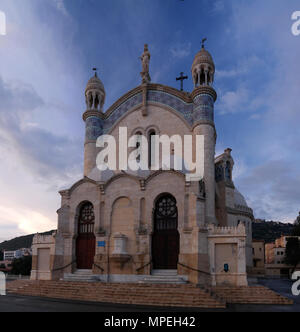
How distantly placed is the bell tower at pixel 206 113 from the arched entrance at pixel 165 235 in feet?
8.51

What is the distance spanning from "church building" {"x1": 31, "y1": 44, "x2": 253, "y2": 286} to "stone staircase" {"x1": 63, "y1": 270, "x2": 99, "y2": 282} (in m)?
0.09

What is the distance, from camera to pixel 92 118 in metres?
31.4

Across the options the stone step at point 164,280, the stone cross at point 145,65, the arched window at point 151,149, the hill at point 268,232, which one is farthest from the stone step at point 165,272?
the hill at point 268,232

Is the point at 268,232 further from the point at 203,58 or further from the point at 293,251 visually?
the point at 203,58

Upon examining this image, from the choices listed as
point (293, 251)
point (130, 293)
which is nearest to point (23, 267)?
point (130, 293)

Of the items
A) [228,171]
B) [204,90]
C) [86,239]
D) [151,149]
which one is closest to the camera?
[86,239]

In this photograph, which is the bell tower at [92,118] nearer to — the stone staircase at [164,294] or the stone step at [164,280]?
the stone staircase at [164,294]

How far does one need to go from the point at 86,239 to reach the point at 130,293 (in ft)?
26.3

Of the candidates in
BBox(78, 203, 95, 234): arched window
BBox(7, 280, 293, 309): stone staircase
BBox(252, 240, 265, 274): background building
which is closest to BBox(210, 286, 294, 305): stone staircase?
BBox(7, 280, 293, 309): stone staircase

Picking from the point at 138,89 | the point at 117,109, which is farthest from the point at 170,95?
Answer: the point at 117,109

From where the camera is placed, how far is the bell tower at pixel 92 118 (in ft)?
99.1

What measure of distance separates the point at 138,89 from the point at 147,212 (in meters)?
12.9

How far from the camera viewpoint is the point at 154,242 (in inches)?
889

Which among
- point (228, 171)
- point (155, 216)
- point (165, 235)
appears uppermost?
point (228, 171)
